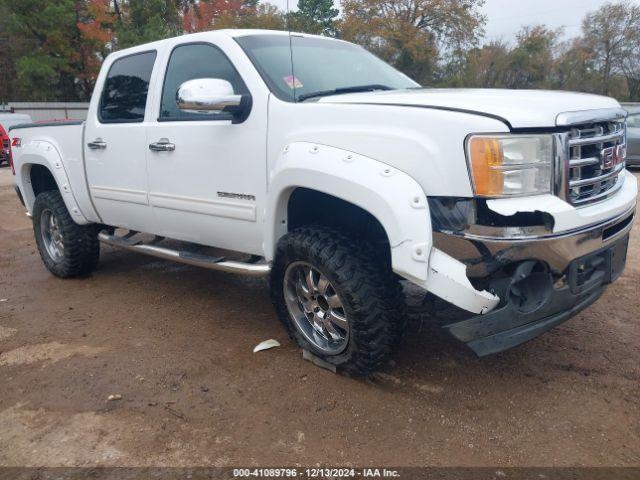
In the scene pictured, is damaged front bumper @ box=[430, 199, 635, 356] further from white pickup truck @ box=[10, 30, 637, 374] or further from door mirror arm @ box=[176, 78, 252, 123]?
door mirror arm @ box=[176, 78, 252, 123]

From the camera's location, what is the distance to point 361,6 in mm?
30875


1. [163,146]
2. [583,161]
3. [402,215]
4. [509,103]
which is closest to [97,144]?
[163,146]

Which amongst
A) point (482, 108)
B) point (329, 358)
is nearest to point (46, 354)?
point (329, 358)

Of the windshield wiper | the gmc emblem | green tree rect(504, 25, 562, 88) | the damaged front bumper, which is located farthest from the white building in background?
the damaged front bumper

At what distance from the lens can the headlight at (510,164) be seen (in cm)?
242

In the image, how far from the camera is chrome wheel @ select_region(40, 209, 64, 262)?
533 centimetres

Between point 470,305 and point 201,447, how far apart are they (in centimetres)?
139

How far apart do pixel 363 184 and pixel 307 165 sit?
39cm

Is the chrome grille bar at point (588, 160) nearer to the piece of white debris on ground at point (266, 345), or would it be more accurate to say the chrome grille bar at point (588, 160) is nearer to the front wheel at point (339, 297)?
the front wheel at point (339, 297)

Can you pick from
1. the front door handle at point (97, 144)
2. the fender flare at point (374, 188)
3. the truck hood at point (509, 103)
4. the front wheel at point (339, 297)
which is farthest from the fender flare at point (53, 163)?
the truck hood at point (509, 103)

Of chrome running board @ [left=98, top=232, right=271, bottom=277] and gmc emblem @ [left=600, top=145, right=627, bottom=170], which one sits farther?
chrome running board @ [left=98, top=232, right=271, bottom=277]

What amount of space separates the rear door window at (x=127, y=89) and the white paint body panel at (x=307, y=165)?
85 mm

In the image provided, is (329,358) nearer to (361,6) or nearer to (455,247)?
(455,247)

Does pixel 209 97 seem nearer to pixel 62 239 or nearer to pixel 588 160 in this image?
pixel 588 160
